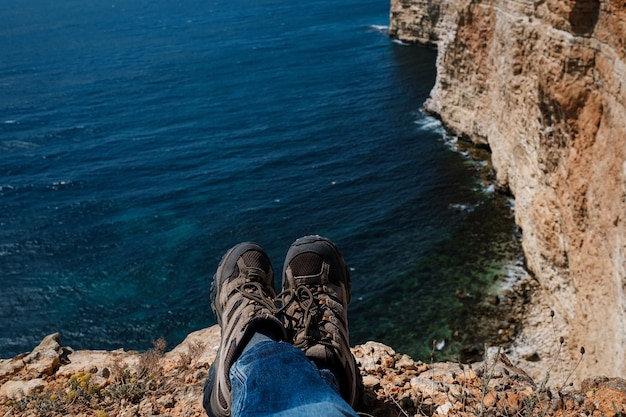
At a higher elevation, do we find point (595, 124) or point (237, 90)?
point (595, 124)

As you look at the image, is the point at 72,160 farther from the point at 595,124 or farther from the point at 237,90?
the point at 595,124

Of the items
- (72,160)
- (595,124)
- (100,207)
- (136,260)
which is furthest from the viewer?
(72,160)

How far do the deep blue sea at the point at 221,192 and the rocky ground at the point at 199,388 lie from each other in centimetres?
1142

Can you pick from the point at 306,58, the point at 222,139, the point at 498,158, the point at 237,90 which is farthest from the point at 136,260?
the point at 306,58

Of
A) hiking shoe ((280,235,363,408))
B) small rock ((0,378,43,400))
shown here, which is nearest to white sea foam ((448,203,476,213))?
hiking shoe ((280,235,363,408))

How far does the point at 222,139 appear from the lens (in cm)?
3366

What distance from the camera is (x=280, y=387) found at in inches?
120

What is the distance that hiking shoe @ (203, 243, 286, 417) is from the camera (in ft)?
12.4

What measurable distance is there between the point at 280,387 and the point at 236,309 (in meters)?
1.46

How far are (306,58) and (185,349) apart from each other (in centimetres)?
4811

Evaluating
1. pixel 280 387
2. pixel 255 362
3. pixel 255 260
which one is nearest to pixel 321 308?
pixel 255 260

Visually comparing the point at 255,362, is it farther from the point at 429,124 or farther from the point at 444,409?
the point at 429,124

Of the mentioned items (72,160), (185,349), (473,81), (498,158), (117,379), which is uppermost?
(117,379)

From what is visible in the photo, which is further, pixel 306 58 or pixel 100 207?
pixel 306 58
